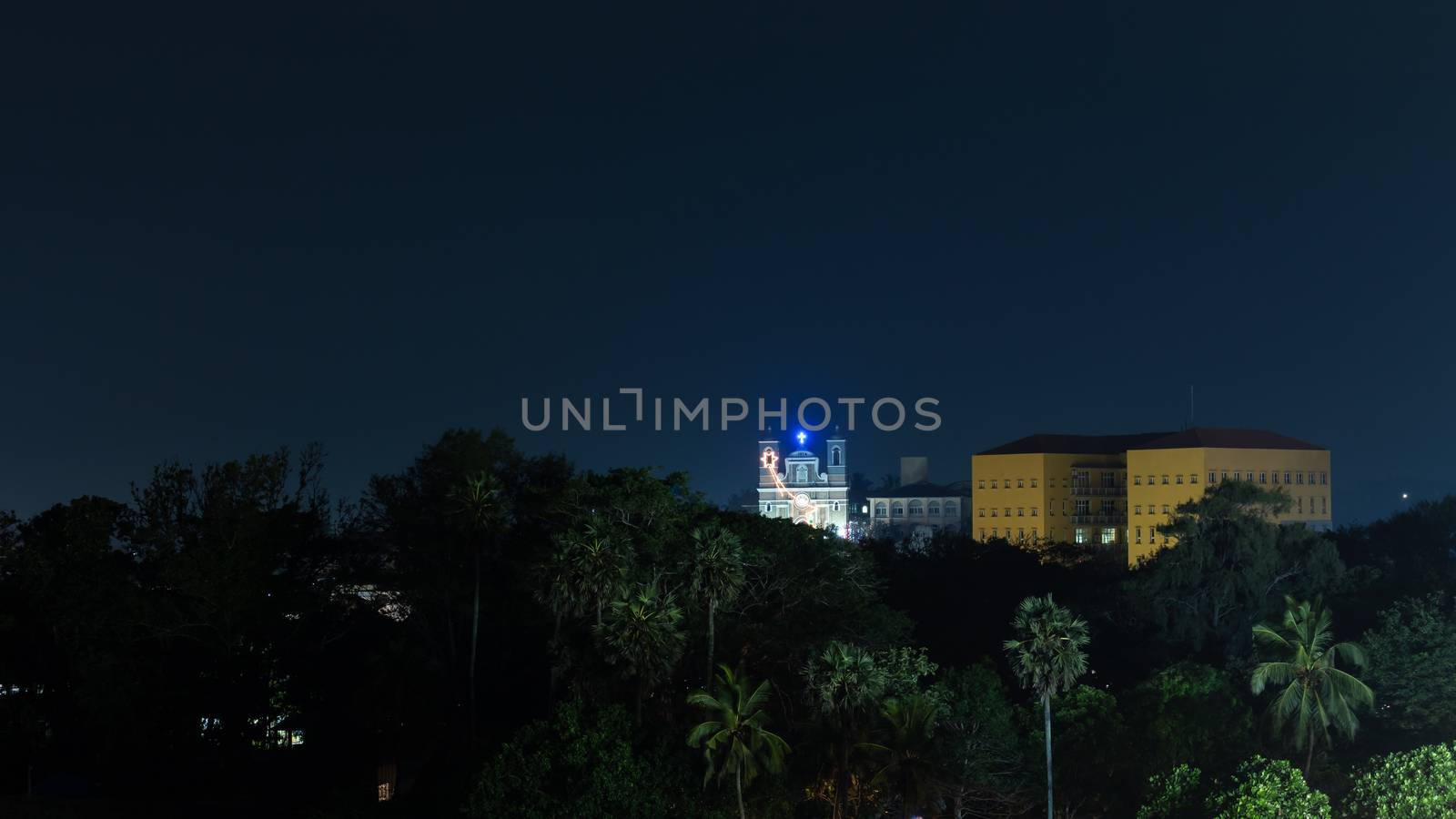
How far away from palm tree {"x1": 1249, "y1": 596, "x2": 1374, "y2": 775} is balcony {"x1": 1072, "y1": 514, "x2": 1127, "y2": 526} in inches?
2988

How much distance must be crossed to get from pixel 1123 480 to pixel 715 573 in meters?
87.0

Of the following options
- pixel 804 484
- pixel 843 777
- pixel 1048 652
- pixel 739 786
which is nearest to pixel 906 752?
pixel 843 777

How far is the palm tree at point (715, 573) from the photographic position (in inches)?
1658

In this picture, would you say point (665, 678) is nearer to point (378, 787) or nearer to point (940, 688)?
point (940, 688)

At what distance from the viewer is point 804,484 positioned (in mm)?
145000

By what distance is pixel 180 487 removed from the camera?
50531 mm

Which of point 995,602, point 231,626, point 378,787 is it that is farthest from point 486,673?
point 995,602

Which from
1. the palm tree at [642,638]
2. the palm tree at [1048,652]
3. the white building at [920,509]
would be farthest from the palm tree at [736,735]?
the white building at [920,509]

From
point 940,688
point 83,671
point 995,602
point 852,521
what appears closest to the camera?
point 940,688

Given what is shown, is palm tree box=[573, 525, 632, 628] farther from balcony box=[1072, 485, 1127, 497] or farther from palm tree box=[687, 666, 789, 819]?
balcony box=[1072, 485, 1127, 497]

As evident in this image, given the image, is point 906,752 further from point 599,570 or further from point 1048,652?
point 599,570

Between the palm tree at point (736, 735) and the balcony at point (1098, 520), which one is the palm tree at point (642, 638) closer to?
the palm tree at point (736, 735)

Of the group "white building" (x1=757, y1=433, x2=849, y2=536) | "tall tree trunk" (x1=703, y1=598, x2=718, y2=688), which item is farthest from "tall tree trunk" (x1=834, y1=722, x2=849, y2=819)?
"white building" (x1=757, y1=433, x2=849, y2=536)

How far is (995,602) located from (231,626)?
33.2 metres
